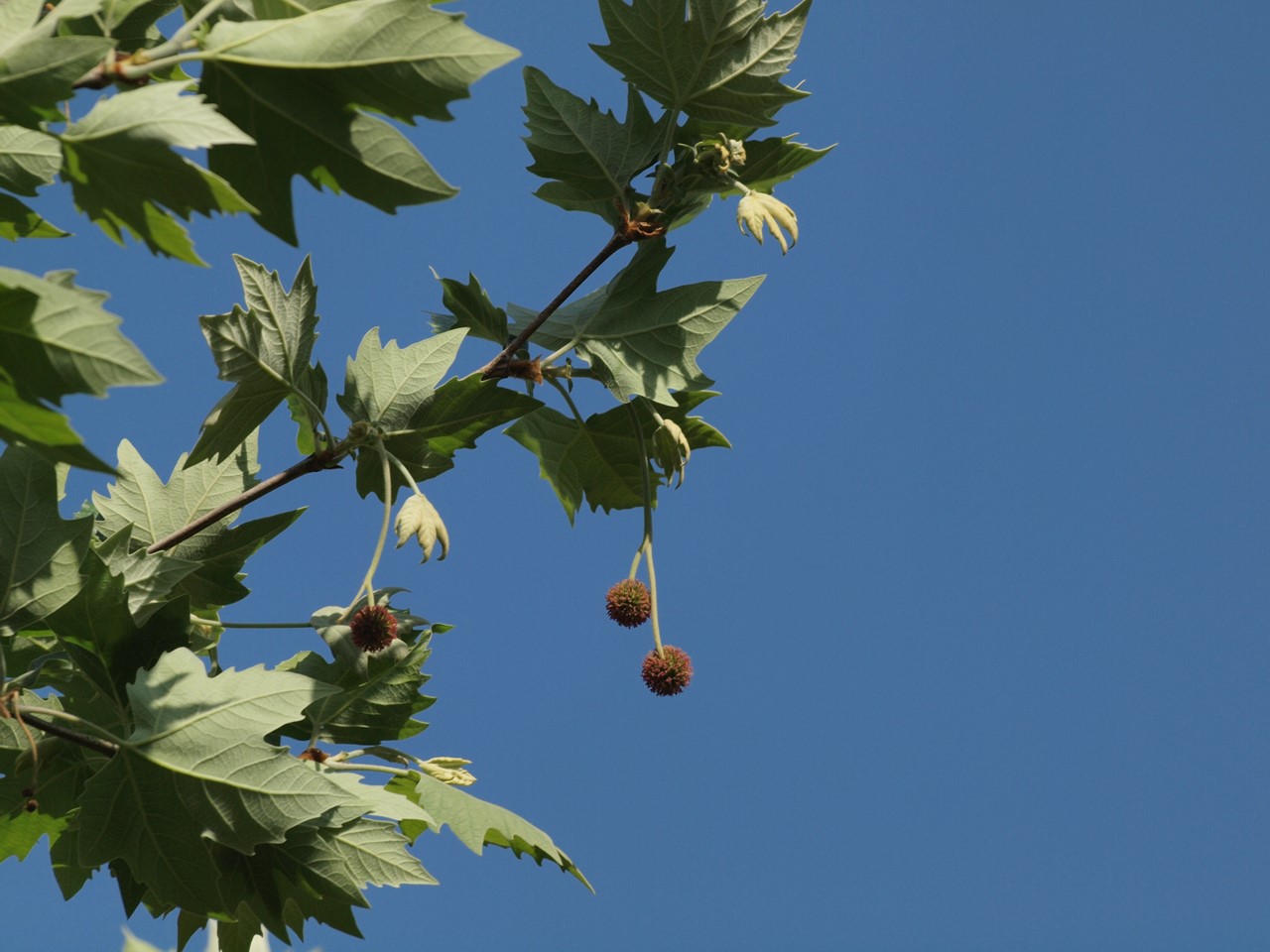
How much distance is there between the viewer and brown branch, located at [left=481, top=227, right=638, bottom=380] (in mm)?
2721

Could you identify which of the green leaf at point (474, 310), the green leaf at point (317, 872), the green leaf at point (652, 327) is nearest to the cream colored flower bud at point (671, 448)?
the green leaf at point (652, 327)

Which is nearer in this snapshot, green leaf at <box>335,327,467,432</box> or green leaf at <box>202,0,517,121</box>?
green leaf at <box>202,0,517,121</box>

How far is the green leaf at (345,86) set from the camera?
1.86 metres

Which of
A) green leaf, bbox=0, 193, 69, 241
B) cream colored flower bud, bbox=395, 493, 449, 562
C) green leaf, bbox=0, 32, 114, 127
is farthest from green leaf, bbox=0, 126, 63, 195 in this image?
cream colored flower bud, bbox=395, 493, 449, 562

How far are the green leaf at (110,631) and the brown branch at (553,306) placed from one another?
797 millimetres

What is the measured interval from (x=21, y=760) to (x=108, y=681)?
0.27 metres

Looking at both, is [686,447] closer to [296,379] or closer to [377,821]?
[296,379]

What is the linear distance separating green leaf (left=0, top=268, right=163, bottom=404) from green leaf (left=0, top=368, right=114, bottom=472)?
0.02 m

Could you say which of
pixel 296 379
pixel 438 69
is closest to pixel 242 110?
pixel 438 69

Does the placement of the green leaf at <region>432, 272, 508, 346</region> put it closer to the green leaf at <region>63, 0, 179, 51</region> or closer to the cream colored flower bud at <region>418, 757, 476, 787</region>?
the green leaf at <region>63, 0, 179, 51</region>

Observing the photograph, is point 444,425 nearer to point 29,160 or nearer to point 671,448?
point 671,448

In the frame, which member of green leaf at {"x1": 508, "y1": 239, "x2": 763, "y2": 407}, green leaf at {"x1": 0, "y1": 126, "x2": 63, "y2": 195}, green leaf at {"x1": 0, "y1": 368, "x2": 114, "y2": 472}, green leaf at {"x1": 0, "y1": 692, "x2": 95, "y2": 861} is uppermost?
green leaf at {"x1": 508, "y1": 239, "x2": 763, "y2": 407}

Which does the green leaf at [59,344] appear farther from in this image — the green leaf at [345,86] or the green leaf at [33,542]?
the green leaf at [33,542]

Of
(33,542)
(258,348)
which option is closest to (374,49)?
(258,348)
